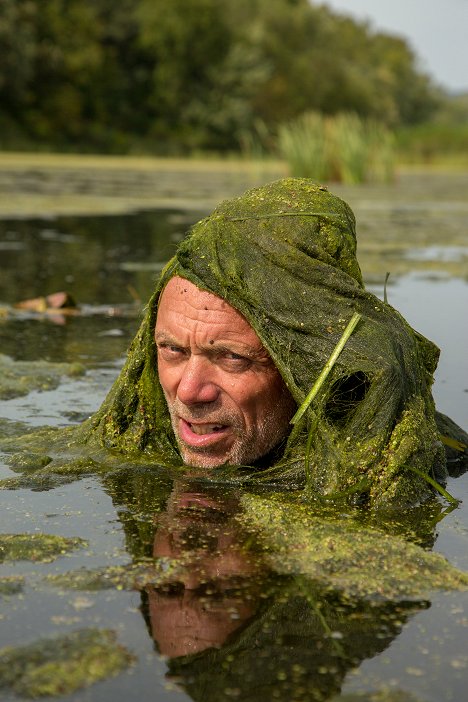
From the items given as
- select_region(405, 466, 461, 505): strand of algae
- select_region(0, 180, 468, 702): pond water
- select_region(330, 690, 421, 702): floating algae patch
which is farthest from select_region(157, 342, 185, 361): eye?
select_region(330, 690, 421, 702): floating algae patch

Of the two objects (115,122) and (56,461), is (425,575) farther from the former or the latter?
(115,122)

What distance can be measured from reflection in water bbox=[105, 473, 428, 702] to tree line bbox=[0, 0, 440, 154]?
141 feet

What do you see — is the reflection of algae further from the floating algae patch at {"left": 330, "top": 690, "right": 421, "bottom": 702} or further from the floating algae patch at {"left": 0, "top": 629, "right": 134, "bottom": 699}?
the floating algae patch at {"left": 330, "top": 690, "right": 421, "bottom": 702}

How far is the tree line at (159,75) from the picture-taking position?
156 feet

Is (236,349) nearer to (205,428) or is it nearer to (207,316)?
(207,316)

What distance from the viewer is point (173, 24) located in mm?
55156

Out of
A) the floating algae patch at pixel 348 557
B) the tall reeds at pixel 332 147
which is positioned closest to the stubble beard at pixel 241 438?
the floating algae patch at pixel 348 557

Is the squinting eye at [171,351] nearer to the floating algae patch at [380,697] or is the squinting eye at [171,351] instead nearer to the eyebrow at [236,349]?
the eyebrow at [236,349]

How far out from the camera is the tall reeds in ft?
69.1

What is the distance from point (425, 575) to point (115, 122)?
53.0 m

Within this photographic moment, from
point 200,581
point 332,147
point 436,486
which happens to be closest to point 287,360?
point 436,486

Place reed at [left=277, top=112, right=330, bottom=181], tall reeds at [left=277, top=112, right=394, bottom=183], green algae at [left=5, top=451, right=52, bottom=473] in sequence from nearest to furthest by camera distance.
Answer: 1. green algae at [left=5, top=451, right=52, bottom=473]
2. reed at [left=277, top=112, right=330, bottom=181]
3. tall reeds at [left=277, top=112, right=394, bottom=183]

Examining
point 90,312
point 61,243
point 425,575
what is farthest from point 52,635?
point 61,243

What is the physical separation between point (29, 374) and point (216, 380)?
2.23m
